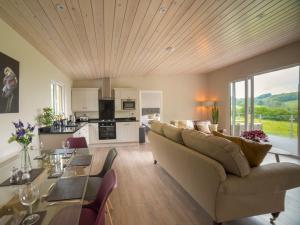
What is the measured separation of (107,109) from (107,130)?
93cm

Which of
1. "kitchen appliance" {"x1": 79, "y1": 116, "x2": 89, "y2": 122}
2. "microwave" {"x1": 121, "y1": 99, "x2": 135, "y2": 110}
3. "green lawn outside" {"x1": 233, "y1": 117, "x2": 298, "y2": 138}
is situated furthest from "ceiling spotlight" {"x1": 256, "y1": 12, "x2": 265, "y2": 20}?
"kitchen appliance" {"x1": 79, "y1": 116, "x2": 89, "y2": 122}

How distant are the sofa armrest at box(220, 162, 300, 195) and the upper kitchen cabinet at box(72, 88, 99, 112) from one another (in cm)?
580

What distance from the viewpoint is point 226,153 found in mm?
1937

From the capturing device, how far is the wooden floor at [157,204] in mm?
2230

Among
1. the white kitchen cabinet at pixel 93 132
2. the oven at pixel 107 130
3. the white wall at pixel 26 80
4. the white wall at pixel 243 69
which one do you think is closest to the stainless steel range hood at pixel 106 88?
the oven at pixel 107 130

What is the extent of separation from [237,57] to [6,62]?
5.50 m

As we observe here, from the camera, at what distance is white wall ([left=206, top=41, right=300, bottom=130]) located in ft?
14.9

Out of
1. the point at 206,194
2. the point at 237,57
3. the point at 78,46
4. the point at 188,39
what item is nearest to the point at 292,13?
the point at 188,39

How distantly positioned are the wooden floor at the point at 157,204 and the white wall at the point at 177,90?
4.07 m

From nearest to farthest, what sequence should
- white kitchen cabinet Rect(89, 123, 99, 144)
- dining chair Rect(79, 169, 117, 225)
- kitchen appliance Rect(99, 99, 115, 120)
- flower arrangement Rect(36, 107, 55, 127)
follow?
dining chair Rect(79, 169, 117, 225) < flower arrangement Rect(36, 107, 55, 127) < white kitchen cabinet Rect(89, 123, 99, 144) < kitchen appliance Rect(99, 99, 115, 120)

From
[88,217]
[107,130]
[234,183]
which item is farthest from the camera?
[107,130]

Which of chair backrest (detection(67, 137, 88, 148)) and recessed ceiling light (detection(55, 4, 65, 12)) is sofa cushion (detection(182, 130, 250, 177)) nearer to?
chair backrest (detection(67, 137, 88, 148))

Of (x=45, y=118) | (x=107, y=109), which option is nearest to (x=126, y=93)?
(x=107, y=109)

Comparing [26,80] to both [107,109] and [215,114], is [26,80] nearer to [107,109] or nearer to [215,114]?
[107,109]
